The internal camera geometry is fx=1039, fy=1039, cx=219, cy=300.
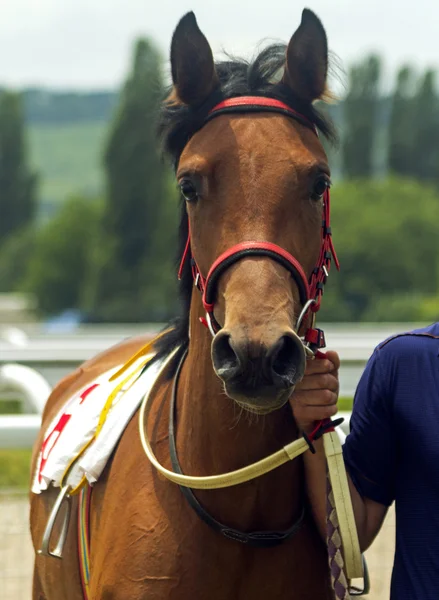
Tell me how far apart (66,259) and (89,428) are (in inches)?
1959

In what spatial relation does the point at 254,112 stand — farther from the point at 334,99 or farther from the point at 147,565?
the point at 147,565

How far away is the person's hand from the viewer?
2.52 meters

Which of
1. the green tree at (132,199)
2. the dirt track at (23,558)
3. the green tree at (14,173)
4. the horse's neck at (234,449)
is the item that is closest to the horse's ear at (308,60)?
the horse's neck at (234,449)

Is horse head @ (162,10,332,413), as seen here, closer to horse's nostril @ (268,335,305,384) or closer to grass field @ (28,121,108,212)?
horse's nostril @ (268,335,305,384)

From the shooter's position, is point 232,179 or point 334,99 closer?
point 232,179

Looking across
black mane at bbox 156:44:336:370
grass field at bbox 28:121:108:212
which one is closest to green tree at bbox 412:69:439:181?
black mane at bbox 156:44:336:370

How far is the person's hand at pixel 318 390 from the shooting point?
8.27ft

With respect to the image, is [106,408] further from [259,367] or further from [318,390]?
[259,367]

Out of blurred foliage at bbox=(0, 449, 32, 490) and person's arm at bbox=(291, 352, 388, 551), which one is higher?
person's arm at bbox=(291, 352, 388, 551)

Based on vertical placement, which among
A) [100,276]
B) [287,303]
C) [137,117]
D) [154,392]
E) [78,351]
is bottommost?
[100,276]

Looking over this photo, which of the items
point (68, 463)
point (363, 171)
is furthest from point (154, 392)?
point (363, 171)

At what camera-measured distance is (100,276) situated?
45.8m

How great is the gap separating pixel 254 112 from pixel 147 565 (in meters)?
1.21

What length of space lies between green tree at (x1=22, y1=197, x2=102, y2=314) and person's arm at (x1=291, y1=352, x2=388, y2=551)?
160 ft
